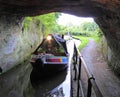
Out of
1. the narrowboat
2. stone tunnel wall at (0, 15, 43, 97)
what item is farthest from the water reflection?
stone tunnel wall at (0, 15, 43, 97)

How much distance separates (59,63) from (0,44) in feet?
10.1

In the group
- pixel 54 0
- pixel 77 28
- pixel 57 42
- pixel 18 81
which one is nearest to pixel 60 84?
pixel 18 81

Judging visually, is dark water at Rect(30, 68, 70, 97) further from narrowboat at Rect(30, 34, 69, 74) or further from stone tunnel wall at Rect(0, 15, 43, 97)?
stone tunnel wall at Rect(0, 15, 43, 97)

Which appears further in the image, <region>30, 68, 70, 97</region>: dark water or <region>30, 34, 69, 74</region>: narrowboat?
<region>30, 34, 69, 74</region>: narrowboat

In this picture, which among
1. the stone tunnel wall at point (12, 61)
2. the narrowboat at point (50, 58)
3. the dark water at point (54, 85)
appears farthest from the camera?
the narrowboat at point (50, 58)

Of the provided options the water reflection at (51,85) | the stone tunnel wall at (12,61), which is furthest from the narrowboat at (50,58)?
the stone tunnel wall at (12,61)

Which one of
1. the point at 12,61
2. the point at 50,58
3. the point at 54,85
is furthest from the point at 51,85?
the point at 12,61

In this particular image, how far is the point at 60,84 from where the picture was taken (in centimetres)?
904

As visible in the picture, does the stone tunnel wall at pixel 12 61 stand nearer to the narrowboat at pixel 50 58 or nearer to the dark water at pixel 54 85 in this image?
the dark water at pixel 54 85

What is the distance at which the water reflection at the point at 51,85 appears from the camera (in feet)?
25.6

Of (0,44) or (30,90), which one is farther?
(0,44)

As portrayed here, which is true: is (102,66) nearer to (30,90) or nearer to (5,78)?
(30,90)

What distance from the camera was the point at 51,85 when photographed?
8922mm

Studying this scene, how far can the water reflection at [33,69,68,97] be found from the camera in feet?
25.6
